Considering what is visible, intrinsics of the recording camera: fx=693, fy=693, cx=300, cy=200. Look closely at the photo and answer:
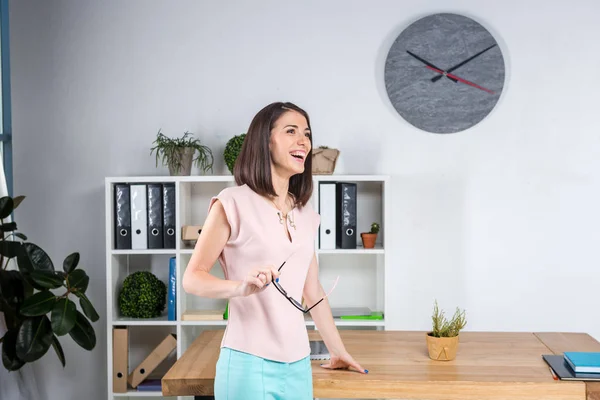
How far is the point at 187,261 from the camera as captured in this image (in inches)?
141

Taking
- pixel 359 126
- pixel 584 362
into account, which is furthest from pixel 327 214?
pixel 584 362

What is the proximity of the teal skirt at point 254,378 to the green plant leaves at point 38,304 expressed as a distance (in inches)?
64.5

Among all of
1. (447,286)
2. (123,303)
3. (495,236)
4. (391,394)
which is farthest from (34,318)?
(495,236)

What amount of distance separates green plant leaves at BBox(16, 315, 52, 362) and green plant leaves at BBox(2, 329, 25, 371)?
63 millimetres

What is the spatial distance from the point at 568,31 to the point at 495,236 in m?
1.16

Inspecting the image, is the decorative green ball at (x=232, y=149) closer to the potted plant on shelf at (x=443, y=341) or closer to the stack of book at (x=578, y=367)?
the potted plant on shelf at (x=443, y=341)

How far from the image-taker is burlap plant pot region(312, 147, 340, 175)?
138 inches

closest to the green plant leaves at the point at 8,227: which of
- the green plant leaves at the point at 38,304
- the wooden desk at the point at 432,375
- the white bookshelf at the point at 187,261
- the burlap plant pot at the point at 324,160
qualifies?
the green plant leaves at the point at 38,304

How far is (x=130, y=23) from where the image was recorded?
3.78 metres

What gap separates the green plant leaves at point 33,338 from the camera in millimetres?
3094

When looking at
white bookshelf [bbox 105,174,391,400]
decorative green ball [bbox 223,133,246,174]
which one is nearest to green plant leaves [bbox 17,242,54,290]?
white bookshelf [bbox 105,174,391,400]

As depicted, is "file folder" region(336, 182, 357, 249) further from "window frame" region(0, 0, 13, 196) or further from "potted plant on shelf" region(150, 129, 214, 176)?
"window frame" region(0, 0, 13, 196)

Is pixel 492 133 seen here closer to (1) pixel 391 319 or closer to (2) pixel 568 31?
(2) pixel 568 31

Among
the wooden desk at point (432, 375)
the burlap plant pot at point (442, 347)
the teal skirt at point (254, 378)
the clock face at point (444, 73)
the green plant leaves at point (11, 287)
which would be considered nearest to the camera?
the teal skirt at point (254, 378)
